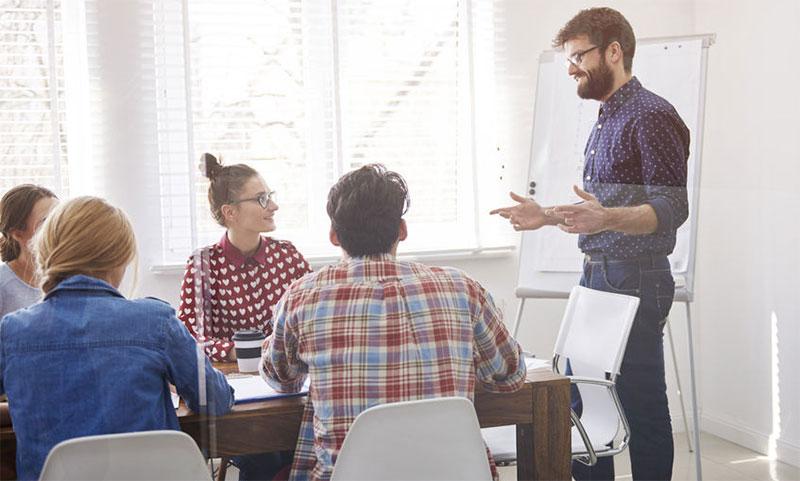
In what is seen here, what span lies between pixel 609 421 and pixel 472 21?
109cm

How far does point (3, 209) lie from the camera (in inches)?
87.4

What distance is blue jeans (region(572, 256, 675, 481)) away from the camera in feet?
7.62

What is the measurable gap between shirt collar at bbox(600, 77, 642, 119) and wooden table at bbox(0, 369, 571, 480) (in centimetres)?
67

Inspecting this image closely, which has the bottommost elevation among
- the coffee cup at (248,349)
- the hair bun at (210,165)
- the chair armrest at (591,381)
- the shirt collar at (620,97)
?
the chair armrest at (591,381)

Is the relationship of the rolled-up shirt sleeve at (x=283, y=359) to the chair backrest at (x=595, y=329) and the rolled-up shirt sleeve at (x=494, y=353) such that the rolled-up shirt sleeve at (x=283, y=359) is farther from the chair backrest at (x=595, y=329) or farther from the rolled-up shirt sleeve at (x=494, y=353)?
the chair backrest at (x=595, y=329)

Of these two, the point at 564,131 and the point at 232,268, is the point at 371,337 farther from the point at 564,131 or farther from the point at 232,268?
the point at 564,131

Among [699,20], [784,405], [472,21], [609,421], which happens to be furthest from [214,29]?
[784,405]

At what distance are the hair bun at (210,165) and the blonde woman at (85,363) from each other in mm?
507

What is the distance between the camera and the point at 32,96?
2.24m

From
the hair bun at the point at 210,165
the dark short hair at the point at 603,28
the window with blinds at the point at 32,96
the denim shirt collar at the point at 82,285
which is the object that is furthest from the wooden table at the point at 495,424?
the dark short hair at the point at 603,28

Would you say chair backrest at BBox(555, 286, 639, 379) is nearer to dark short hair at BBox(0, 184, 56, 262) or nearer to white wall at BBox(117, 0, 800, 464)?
white wall at BBox(117, 0, 800, 464)

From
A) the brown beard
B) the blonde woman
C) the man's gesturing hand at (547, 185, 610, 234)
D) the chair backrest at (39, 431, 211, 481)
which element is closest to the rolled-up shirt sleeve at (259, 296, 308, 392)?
the blonde woman

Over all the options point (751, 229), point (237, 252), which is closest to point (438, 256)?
point (237, 252)

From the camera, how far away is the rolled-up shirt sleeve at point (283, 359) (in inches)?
70.1
